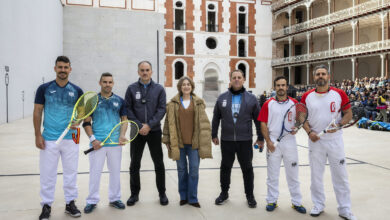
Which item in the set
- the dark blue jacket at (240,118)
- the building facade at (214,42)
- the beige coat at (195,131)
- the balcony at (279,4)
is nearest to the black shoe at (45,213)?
the beige coat at (195,131)

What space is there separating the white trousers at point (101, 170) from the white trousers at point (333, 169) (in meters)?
2.16

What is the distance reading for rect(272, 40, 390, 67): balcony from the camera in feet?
71.3

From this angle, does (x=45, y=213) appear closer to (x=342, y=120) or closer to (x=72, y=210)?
(x=72, y=210)

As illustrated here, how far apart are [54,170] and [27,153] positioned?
435cm

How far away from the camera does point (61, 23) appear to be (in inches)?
1043

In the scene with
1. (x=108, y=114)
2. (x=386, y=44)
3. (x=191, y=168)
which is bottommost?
(x=191, y=168)

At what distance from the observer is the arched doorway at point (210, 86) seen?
31.5 meters

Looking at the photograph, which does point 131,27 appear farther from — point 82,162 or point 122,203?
point 122,203

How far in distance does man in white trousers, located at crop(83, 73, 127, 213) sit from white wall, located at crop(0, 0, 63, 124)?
1099 centimetres

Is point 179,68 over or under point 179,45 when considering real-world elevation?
under

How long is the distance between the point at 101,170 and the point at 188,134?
3.47ft

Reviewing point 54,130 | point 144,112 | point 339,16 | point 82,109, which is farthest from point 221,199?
point 339,16

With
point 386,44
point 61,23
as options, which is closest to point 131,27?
point 61,23

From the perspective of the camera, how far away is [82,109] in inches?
144
